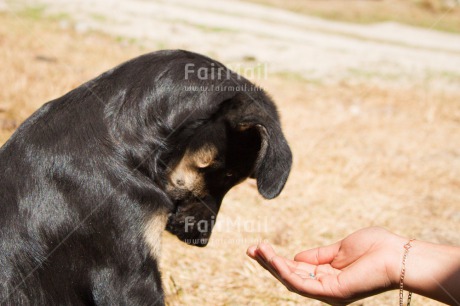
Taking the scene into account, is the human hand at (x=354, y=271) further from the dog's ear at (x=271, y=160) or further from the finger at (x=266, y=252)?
the dog's ear at (x=271, y=160)

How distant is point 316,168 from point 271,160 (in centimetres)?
428

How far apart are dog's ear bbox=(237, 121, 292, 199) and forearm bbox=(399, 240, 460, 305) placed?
872 millimetres

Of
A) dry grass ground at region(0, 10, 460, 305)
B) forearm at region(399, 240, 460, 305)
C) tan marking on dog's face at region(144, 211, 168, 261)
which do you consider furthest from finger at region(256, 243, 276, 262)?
dry grass ground at region(0, 10, 460, 305)

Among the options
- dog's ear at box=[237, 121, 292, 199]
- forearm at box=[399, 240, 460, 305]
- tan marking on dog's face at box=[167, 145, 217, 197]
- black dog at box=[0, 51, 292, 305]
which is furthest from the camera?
tan marking on dog's face at box=[167, 145, 217, 197]

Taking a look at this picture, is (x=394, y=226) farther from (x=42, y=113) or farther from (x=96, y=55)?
(x=96, y=55)

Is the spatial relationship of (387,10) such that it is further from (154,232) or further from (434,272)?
(154,232)

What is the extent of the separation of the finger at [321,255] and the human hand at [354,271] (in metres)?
0.15

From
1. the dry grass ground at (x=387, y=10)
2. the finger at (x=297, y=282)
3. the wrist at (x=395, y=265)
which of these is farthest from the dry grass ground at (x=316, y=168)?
the dry grass ground at (x=387, y=10)

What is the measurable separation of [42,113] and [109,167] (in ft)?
1.80

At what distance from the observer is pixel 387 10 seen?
1015 inches

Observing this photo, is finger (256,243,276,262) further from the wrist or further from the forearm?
the forearm

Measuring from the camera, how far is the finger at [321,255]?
13.7 feet

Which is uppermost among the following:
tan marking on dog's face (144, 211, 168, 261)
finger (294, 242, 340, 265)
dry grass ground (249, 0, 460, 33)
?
tan marking on dog's face (144, 211, 168, 261)

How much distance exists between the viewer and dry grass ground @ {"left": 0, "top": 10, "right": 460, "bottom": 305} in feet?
17.0
